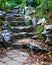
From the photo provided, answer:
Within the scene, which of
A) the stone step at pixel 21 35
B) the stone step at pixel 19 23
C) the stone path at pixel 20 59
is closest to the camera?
the stone path at pixel 20 59

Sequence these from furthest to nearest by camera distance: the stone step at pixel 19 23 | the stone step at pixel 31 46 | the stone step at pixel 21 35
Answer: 1. the stone step at pixel 19 23
2. the stone step at pixel 21 35
3. the stone step at pixel 31 46

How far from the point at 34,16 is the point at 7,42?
3.50m

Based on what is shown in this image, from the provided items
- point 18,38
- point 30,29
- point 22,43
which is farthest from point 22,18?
point 22,43

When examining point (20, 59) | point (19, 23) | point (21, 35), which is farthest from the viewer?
point (19, 23)

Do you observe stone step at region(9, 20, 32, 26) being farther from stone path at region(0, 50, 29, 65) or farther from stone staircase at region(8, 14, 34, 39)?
stone path at region(0, 50, 29, 65)

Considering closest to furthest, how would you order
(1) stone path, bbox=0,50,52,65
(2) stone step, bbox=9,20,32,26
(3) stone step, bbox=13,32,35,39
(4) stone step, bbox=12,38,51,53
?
(1) stone path, bbox=0,50,52,65 → (4) stone step, bbox=12,38,51,53 → (3) stone step, bbox=13,32,35,39 → (2) stone step, bbox=9,20,32,26

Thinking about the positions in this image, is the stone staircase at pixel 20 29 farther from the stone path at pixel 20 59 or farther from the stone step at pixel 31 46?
the stone path at pixel 20 59

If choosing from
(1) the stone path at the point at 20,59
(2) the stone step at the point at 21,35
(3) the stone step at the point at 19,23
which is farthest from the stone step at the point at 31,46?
(3) the stone step at the point at 19,23

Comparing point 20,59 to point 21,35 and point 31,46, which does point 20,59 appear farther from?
point 21,35

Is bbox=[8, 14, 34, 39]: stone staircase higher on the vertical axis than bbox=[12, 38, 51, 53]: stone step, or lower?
higher

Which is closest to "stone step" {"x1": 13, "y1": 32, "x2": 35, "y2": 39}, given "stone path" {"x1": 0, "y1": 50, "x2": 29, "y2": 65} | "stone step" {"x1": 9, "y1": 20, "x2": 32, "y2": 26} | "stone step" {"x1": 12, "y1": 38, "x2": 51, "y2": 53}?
"stone step" {"x1": 12, "y1": 38, "x2": 51, "y2": 53}

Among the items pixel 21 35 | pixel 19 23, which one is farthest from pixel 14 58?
pixel 19 23

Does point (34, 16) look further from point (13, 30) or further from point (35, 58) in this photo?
point (35, 58)

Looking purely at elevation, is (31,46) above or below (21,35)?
below
